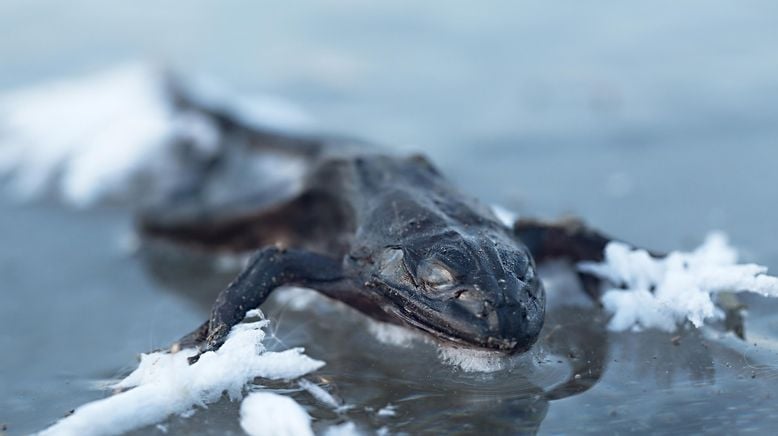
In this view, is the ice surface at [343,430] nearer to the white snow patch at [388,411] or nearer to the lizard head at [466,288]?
the white snow patch at [388,411]

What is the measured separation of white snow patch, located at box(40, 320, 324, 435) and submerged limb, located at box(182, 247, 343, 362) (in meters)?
0.20

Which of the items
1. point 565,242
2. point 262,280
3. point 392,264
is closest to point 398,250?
point 392,264

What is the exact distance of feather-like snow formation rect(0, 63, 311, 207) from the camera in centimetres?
686

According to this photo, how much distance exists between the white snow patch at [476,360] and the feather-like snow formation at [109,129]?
4.06 metres

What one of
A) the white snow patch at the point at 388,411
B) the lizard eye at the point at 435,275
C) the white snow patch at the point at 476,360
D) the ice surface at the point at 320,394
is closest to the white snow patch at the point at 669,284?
the white snow patch at the point at 476,360

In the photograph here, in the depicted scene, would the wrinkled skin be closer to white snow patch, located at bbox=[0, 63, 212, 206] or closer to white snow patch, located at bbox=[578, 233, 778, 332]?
white snow patch, located at bbox=[578, 233, 778, 332]

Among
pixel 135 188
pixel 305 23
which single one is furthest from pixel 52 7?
pixel 135 188

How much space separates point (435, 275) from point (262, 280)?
0.78 meters

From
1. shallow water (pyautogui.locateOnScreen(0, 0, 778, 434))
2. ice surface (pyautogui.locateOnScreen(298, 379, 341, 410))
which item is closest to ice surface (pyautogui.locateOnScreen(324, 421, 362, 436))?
shallow water (pyautogui.locateOnScreen(0, 0, 778, 434))

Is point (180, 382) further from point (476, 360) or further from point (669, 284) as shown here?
point (669, 284)

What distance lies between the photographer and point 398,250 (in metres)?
3.33

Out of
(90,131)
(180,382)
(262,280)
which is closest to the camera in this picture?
(180,382)

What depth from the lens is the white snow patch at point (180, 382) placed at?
2.81 metres

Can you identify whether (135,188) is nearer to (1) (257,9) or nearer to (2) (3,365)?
(2) (3,365)
